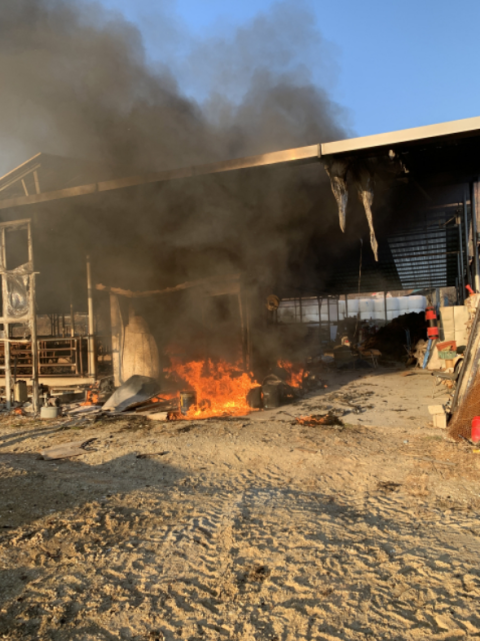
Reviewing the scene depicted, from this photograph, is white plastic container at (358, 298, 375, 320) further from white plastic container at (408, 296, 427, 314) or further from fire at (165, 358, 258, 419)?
fire at (165, 358, 258, 419)

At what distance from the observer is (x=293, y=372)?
397 inches

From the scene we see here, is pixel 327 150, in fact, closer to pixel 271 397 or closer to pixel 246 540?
pixel 271 397

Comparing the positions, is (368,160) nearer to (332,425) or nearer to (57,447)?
(332,425)

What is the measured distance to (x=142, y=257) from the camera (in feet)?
31.2

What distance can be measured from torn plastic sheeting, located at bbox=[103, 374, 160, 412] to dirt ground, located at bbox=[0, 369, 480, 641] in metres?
2.79

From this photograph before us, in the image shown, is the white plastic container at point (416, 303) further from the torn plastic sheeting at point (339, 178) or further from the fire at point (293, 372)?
the torn plastic sheeting at point (339, 178)

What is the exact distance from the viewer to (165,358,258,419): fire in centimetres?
801

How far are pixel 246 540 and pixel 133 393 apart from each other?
6.17 meters

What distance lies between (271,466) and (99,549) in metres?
2.31

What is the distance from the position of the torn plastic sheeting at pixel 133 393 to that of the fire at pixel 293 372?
3.14 metres

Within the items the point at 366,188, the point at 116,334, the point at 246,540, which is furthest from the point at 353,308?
the point at 246,540

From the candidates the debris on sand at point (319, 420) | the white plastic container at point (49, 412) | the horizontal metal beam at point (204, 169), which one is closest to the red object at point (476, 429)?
the debris on sand at point (319, 420)

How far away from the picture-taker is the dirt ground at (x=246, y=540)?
2137 millimetres

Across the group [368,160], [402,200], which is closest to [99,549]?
[368,160]
